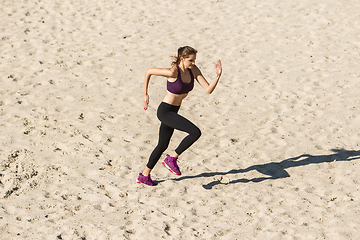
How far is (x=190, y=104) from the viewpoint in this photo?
7844mm

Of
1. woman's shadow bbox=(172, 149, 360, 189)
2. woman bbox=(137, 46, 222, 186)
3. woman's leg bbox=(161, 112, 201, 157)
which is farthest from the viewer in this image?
woman's shadow bbox=(172, 149, 360, 189)

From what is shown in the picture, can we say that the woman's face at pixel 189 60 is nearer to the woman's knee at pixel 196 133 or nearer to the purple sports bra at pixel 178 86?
the purple sports bra at pixel 178 86

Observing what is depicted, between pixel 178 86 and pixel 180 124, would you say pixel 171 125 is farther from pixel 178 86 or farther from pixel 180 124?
pixel 178 86

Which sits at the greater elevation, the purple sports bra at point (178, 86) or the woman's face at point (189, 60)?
the woman's face at point (189, 60)

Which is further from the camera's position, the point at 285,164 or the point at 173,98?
the point at 285,164

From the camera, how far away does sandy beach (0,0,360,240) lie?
478cm

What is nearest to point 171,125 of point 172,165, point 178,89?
point 178,89

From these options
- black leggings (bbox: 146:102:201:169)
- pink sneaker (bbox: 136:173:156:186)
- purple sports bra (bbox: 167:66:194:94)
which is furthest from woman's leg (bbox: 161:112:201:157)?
pink sneaker (bbox: 136:173:156:186)

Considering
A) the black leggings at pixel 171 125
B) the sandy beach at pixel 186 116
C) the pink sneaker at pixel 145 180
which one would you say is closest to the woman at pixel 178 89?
the black leggings at pixel 171 125

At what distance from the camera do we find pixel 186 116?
7.43 m

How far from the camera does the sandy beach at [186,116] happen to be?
478cm

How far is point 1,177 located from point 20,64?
4.11 metres

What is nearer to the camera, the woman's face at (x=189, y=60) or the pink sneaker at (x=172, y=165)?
the woman's face at (x=189, y=60)

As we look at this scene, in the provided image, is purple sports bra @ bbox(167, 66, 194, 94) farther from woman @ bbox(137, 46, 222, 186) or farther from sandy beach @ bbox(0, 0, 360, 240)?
sandy beach @ bbox(0, 0, 360, 240)
